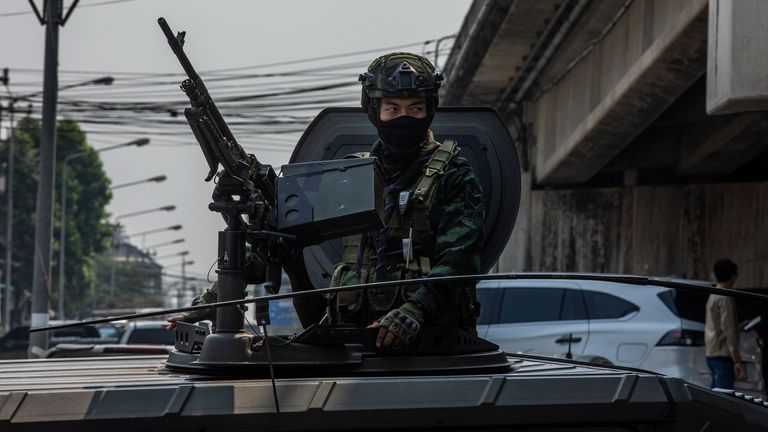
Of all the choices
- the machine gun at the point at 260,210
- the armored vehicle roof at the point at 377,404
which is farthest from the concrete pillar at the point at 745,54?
the armored vehicle roof at the point at 377,404

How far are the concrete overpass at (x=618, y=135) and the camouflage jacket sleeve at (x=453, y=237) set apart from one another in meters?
8.36

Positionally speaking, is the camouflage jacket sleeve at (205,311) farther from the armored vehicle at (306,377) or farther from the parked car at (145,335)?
the parked car at (145,335)

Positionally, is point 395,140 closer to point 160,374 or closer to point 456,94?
point 160,374

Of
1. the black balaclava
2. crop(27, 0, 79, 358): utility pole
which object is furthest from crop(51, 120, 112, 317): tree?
the black balaclava

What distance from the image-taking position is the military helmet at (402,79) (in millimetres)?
4539

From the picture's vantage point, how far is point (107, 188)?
83.2 m

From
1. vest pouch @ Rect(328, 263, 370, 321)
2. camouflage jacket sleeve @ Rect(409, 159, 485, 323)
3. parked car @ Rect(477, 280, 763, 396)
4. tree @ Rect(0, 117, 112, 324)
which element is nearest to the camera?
camouflage jacket sleeve @ Rect(409, 159, 485, 323)

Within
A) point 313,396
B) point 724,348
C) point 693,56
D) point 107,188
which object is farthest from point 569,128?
point 107,188

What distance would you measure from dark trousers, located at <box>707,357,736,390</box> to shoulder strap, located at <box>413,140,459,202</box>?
868 centimetres

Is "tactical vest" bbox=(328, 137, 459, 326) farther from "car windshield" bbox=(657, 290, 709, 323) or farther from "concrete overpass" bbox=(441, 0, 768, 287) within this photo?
"car windshield" bbox=(657, 290, 709, 323)

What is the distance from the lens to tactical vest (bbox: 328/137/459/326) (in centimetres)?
448

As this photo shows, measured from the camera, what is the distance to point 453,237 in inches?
170

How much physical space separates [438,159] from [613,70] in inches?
541

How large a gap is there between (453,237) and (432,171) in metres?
0.30
